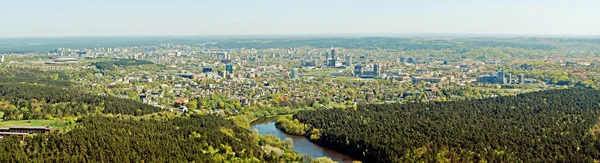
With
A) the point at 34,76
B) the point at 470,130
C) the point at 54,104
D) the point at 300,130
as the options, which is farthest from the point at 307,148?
the point at 34,76

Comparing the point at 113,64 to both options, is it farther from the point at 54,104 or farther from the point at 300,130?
the point at 300,130

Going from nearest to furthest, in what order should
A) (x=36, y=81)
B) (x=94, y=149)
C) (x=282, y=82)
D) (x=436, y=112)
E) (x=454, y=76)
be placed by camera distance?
(x=94, y=149), (x=436, y=112), (x=36, y=81), (x=282, y=82), (x=454, y=76)

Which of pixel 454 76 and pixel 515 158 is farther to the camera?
pixel 454 76

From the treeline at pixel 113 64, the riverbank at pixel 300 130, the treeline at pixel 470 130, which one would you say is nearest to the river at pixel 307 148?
the riverbank at pixel 300 130

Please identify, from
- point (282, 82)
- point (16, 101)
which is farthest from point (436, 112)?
point (282, 82)

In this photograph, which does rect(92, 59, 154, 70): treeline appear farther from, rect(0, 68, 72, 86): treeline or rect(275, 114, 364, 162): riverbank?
rect(275, 114, 364, 162): riverbank

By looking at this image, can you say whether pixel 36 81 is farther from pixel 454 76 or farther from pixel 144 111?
pixel 454 76
